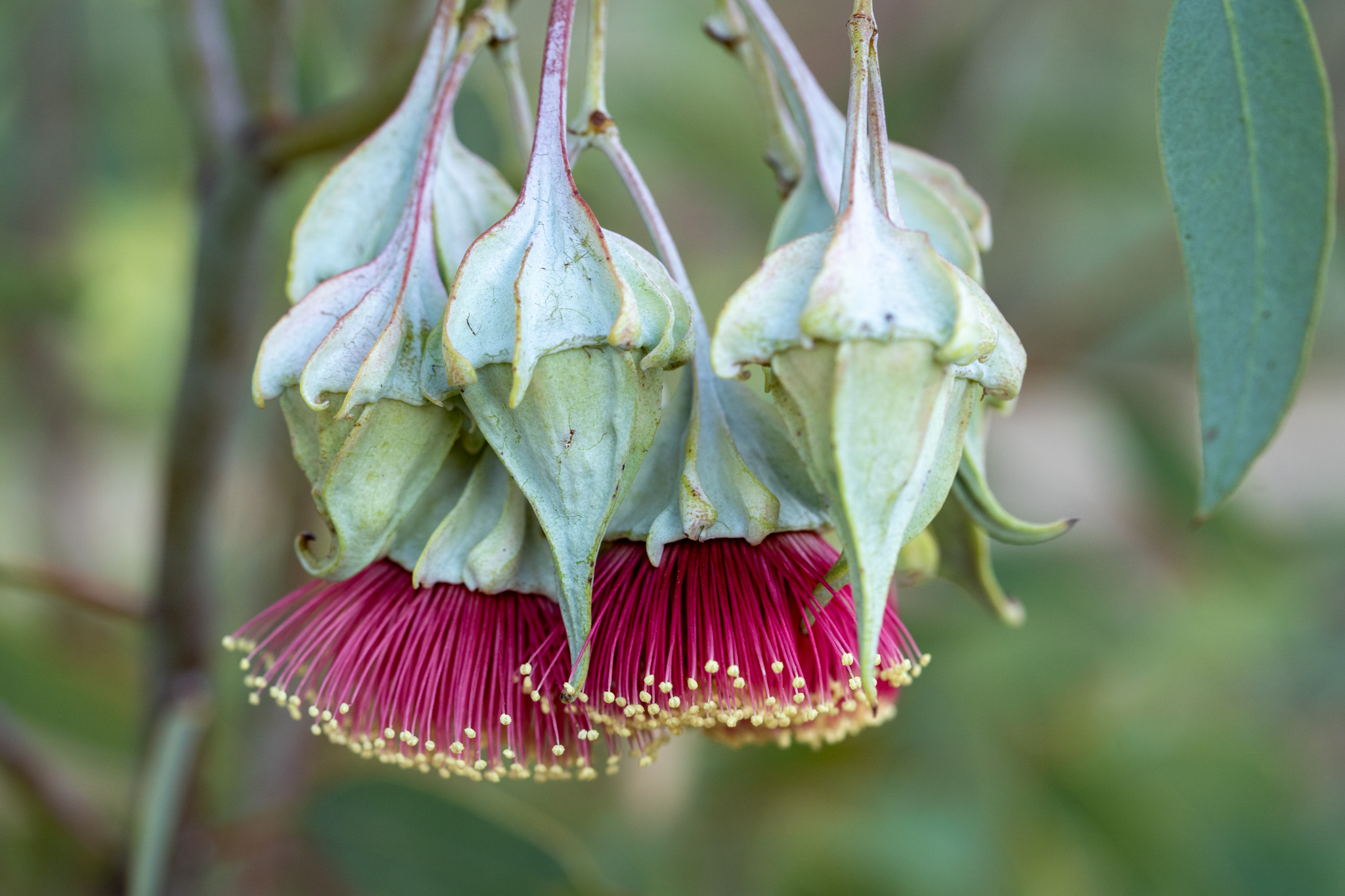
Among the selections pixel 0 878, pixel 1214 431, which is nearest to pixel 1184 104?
pixel 1214 431

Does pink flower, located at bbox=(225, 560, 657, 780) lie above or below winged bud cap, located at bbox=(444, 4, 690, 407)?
below

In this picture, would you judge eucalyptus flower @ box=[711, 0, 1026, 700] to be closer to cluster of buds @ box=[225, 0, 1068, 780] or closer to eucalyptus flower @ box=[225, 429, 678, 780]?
cluster of buds @ box=[225, 0, 1068, 780]

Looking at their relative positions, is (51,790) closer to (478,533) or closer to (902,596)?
(478,533)

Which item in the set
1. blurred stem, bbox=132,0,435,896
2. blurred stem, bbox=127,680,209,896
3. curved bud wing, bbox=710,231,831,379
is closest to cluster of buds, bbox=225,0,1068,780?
curved bud wing, bbox=710,231,831,379

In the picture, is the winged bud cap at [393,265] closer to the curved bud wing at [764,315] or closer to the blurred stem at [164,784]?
the curved bud wing at [764,315]

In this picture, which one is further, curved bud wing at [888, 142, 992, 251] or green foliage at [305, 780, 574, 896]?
green foliage at [305, 780, 574, 896]

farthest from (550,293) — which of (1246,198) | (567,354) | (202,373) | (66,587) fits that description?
(66,587)
